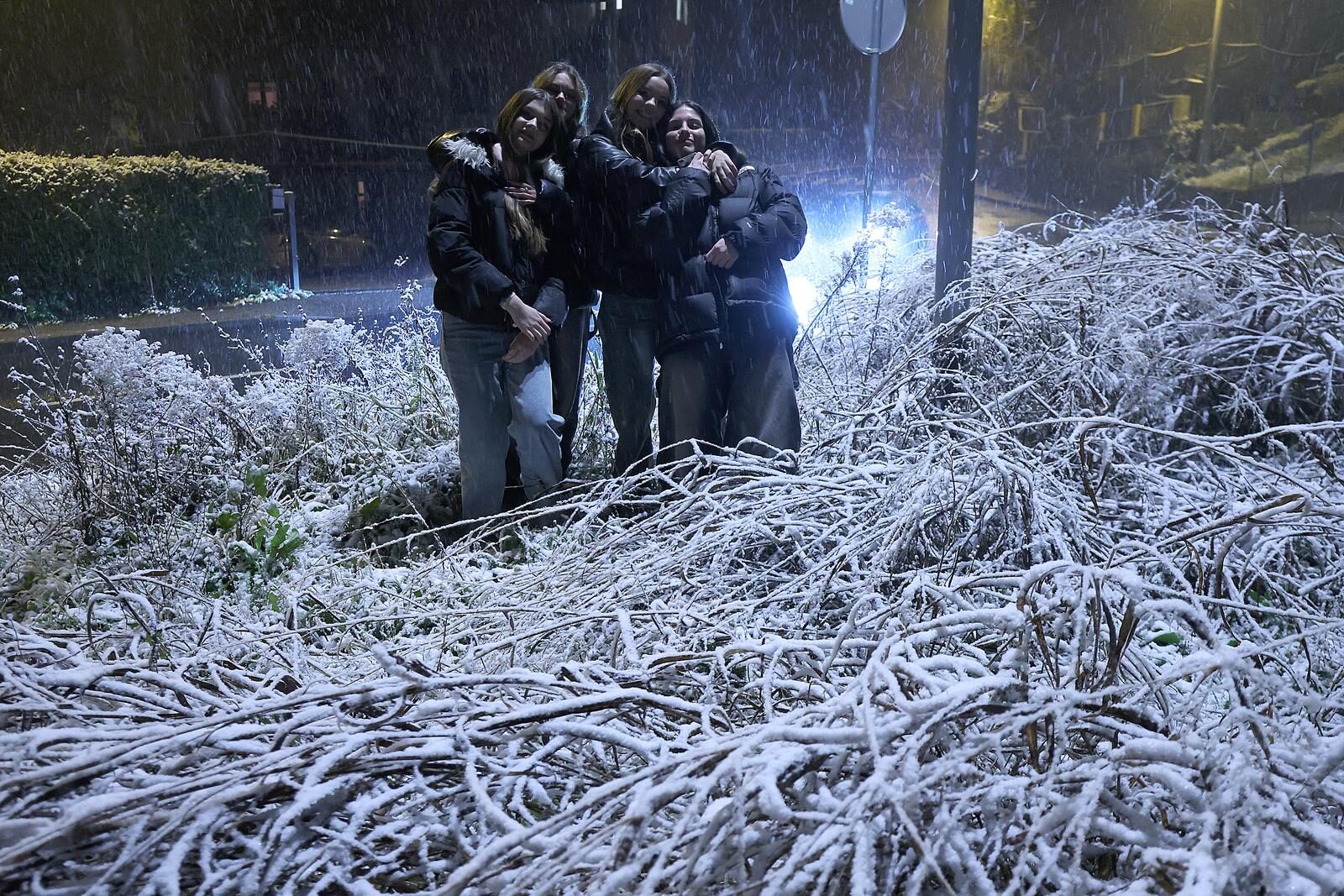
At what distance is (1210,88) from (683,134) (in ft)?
41.8

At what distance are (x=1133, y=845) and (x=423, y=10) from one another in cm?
2029

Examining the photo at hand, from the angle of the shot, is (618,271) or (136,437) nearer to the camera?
(618,271)

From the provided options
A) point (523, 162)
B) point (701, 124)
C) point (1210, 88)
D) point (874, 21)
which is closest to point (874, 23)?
point (874, 21)

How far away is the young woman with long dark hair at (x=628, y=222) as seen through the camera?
160 inches

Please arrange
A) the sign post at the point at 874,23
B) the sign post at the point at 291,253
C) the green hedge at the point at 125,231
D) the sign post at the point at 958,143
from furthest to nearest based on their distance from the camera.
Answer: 1. the sign post at the point at 291,253
2. the green hedge at the point at 125,231
3. the sign post at the point at 874,23
4. the sign post at the point at 958,143

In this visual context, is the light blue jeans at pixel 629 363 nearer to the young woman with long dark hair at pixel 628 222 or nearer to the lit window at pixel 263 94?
the young woman with long dark hair at pixel 628 222

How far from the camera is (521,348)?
4227 millimetres

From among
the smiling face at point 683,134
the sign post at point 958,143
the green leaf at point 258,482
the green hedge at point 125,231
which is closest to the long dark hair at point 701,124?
the smiling face at point 683,134

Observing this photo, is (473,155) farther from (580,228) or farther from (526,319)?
(526,319)

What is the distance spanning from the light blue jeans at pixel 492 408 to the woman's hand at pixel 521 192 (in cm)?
54

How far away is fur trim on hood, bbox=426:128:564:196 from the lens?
417 centimetres

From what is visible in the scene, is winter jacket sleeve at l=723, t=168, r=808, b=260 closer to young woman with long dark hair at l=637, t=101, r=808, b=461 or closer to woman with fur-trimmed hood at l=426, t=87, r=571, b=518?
young woman with long dark hair at l=637, t=101, r=808, b=461

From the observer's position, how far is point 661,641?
2.41 meters

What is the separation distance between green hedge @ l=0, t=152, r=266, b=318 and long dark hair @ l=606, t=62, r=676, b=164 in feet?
29.8
